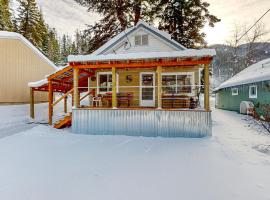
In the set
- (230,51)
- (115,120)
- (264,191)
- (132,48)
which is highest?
(230,51)

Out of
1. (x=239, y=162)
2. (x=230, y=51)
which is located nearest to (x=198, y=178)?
(x=239, y=162)

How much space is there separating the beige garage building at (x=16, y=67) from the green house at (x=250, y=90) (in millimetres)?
16154

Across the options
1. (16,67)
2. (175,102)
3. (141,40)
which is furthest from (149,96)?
(16,67)

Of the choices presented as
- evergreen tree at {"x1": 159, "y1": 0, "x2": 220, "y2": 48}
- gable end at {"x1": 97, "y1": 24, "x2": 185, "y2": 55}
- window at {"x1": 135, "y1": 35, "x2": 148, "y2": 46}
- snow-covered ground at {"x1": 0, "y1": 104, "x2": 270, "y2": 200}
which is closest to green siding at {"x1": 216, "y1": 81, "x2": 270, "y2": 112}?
gable end at {"x1": 97, "y1": 24, "x2": 185, "y2": 55}

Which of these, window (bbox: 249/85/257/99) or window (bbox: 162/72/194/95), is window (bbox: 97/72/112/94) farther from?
window (bbox: 249/85/257/99)

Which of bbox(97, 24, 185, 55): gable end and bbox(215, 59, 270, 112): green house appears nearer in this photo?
bbox(97, 24, 185, 55): gable end

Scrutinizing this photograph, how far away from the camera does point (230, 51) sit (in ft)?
104

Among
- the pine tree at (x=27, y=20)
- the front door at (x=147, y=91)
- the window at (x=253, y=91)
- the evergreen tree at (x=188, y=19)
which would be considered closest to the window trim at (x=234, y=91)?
the window at (x=253, y=91)

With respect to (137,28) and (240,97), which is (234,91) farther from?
(137,28)

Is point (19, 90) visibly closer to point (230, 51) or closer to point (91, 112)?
point (91, 112)

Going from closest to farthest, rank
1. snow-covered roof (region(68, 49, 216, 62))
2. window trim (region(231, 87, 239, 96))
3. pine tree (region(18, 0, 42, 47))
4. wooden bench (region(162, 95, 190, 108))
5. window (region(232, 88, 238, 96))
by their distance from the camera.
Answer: snow-covered roof (region(68, 49, 216, 62)) < wooden bench (region(162, 95, 190, 108)) < window trim (region(231, 87, 239, 96)) < window (region(232, 88, 238, 96)) < pine tree (region(18, 0, 42, 47))

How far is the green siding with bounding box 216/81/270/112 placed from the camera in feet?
42.2

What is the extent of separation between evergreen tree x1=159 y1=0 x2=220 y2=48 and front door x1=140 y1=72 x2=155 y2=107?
730 cm

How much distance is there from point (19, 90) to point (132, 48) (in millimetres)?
9453
